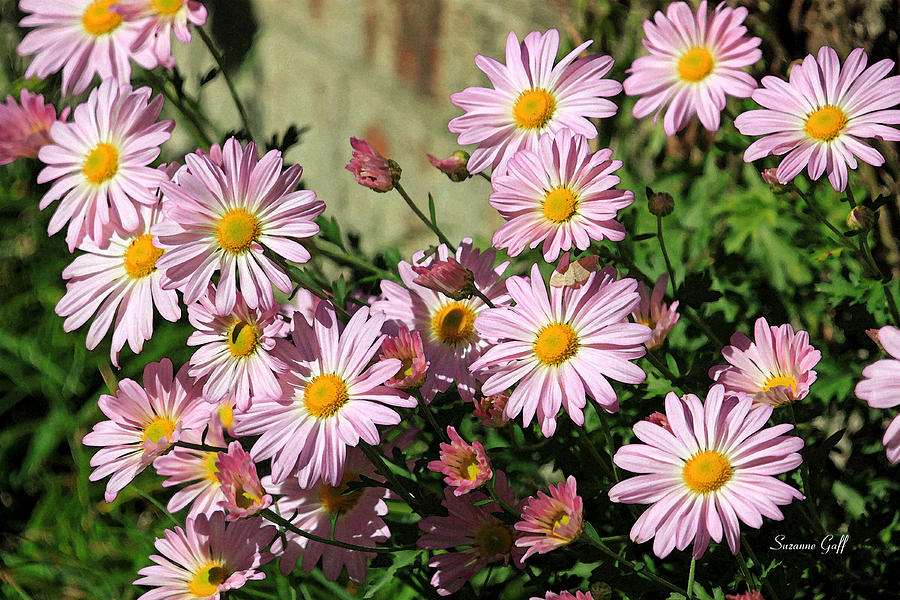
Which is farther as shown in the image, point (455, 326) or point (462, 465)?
point (455, 326)

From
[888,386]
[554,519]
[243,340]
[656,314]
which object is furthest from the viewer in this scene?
[656,314]

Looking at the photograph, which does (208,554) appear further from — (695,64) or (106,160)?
(695,64)

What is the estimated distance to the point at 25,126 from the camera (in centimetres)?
108

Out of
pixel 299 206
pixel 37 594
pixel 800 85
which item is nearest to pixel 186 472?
pixel 299 206

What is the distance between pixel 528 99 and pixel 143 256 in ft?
1.65

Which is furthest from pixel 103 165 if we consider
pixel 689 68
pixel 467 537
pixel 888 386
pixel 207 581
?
pixel 888 386

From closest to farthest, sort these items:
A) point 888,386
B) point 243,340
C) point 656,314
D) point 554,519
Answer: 1. point 888,386
2. point 554,519
3. point 243,340
4. point 656,314

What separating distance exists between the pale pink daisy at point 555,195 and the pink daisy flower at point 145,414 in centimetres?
42

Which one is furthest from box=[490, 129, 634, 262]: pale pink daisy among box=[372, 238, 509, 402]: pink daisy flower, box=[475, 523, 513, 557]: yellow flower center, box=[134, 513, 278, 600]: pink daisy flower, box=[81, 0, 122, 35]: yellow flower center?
box=[81, 0, 122, 35]: yellow flower center

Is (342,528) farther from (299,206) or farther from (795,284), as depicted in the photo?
(795,284)

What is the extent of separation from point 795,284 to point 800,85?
74cm

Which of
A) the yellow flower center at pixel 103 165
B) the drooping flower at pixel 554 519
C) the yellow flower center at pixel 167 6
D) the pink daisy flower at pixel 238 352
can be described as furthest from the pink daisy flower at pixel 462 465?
the yellow flower center at pixel 167 6

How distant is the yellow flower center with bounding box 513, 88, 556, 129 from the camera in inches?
38.7

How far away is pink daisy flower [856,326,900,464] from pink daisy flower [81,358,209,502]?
695 mm
